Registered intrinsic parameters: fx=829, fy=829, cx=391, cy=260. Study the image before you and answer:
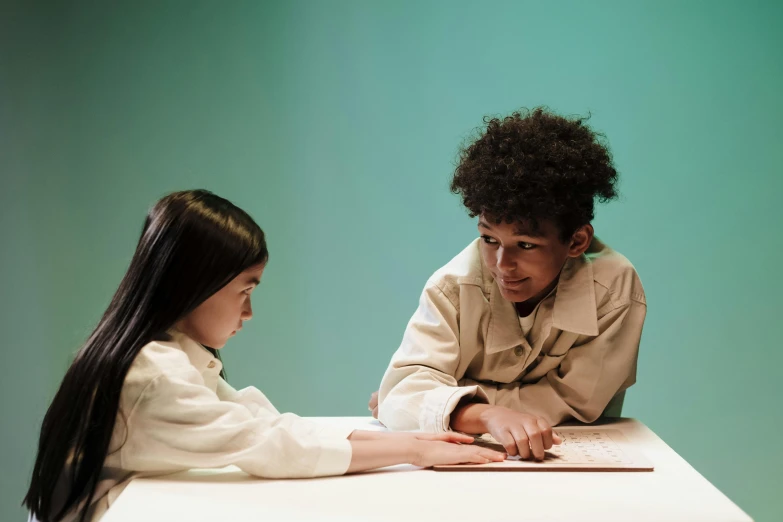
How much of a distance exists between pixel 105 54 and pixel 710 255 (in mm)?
1567

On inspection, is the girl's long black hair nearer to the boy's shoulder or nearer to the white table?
the white table

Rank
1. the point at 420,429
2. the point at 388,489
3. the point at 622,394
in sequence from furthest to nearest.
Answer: the point at 622,394, the point at 420,429, the point at 388,489

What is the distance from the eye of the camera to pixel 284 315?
2102mm

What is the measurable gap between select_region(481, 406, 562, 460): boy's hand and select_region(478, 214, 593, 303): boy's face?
0.77 feet

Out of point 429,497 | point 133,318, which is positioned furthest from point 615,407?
point 133,318

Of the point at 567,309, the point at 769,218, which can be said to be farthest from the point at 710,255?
the point at 567,309

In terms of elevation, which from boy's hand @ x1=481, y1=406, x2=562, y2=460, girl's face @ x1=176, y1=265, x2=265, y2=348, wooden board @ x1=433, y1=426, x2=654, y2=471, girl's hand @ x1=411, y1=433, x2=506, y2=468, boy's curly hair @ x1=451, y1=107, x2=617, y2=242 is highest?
boy's curly hair @ x1=451, y1=107, x2=617, y2=242

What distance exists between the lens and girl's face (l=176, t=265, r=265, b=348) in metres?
1.10

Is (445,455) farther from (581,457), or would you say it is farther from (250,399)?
(250,399)

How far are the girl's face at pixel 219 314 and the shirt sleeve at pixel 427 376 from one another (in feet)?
1.02

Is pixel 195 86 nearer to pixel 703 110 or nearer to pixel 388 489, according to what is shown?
pixel 703 110

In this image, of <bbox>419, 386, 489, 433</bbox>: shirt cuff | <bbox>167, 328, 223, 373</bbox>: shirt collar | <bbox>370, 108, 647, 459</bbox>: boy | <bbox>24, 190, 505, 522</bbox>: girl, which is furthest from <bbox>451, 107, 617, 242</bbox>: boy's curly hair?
<bbox>167, 328, 223, 373</bbox>: shirt collar

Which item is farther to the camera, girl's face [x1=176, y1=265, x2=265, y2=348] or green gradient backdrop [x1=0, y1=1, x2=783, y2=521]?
green gradient backdrop [x1=0, y1=1, x2=783, y2=521]

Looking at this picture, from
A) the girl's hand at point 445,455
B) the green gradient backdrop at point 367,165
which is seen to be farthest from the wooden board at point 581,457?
the green gradient backdrop at point 367,165
